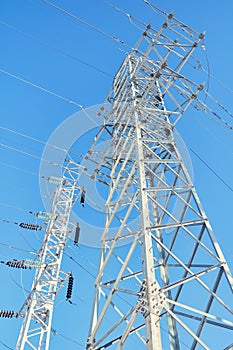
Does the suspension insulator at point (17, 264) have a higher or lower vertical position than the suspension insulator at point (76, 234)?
lower

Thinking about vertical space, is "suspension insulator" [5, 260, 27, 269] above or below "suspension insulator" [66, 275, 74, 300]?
below

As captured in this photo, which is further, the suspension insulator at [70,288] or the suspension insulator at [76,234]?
the suspension insulator at [76,234]

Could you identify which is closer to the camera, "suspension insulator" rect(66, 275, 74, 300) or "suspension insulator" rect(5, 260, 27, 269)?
"suspension insulator" rect(66, 275, 74, 300)

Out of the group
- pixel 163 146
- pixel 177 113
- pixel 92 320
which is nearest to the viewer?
pixel 92 320

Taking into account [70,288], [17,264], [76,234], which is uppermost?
[76,234]

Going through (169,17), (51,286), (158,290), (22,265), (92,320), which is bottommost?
(22,265)

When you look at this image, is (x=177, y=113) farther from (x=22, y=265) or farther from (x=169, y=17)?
(x=22, y=265)

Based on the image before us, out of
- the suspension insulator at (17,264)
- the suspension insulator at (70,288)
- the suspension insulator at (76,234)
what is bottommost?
the suspension insulator at (17,264)

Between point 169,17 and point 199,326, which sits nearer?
point 199,326

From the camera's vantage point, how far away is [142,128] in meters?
8.23

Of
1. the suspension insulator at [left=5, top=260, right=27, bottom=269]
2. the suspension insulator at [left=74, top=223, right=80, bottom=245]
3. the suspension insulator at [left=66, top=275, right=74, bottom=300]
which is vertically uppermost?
the suspension insulator at [left=74, top=223, right=80, bottom=245]

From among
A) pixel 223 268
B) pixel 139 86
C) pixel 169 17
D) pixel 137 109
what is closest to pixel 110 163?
pixel 137 109

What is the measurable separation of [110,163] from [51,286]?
15.5 feet

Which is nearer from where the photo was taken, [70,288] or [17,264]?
[70,288]
